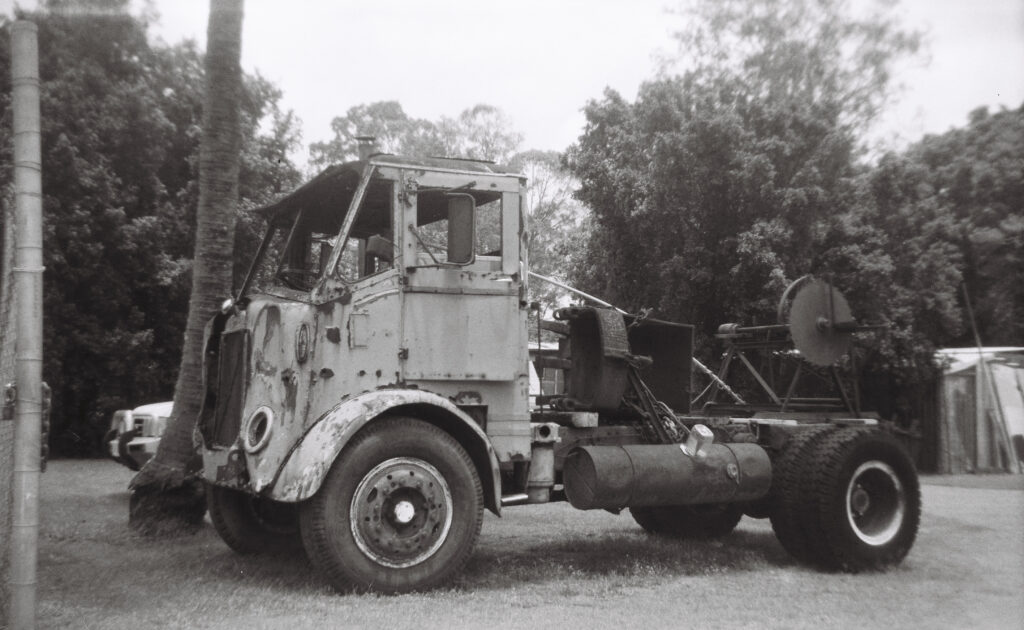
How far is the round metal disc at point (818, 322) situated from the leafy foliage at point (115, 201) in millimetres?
13717

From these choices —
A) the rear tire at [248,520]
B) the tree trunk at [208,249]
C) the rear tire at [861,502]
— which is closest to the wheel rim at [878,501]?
the rear tire at [861,502]

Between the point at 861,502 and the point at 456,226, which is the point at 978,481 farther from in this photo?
the point at 456,226

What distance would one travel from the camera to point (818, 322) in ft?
27.7

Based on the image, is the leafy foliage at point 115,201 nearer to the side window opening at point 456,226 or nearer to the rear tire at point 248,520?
the rear tire at point 248,520

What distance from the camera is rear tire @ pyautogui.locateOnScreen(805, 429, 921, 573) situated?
740cm

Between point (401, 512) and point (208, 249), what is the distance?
4.40 m

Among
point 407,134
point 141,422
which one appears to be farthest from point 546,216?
Result: point 141,422

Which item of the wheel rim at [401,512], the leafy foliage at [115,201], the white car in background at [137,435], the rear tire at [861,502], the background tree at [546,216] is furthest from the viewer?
the background tree at [546,216]

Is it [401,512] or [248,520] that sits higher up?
[401,512]

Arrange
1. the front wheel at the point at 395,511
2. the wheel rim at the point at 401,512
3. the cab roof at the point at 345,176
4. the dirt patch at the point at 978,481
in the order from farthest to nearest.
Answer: the dirt patch at the point at 978,481, the cab roof at the point at 345,176, the wheel rim at the point at 401,512, the front wheel at the point at 395,511

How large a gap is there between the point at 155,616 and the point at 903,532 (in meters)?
5.72

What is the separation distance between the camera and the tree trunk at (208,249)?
29.1ft

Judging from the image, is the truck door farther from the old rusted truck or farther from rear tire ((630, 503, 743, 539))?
rear tire ((630, 503, 743, 539))

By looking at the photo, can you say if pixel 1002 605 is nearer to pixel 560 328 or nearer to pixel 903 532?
pixel 903 532
